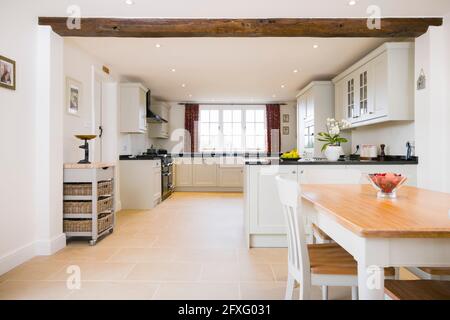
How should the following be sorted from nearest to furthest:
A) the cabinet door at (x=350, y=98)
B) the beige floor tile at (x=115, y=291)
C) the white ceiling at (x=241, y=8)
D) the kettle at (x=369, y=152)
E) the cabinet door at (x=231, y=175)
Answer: the beige floor tile at (x=115, y=291) < the white ceiling at (x=241, y=8) < the kettle at (x=369, y=152) < the cabinet door at (x=350, y=98) < the cabinet door at (x=231, y=175)

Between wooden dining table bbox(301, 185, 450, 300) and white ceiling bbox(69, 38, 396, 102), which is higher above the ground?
white ceiling bbox(69, 38, 396, 102)

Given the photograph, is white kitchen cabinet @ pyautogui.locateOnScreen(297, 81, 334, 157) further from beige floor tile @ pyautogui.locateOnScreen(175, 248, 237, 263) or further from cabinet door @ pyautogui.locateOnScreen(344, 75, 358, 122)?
beige floor tile @ pyautogui.locateOnScreen(175, 248, 237, 263)

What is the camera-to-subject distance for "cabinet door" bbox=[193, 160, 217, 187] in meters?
7.85

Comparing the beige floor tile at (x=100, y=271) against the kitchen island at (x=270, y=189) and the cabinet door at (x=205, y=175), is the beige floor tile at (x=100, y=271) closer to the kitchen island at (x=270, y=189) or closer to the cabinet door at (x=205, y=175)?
the kitchen island at (x=270, y=189)

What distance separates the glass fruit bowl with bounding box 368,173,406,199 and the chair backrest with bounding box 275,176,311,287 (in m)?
0.56

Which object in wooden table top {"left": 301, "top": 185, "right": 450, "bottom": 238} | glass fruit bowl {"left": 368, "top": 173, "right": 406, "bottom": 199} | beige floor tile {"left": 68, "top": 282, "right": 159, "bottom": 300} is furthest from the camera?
beige floor tile {"left": 68, "top": 282, "right": 159, "bottom": 300}

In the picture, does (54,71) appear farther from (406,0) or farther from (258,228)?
(406,0)

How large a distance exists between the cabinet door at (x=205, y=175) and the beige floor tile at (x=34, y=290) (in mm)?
5548

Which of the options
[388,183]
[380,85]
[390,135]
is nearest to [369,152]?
[390,135]

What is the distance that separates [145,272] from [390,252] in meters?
2.02

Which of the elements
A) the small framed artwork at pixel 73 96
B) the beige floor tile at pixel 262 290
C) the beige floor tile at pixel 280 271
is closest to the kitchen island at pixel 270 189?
the beige floor tile at pixel 280 271

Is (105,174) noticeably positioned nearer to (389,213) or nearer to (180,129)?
(389,213)

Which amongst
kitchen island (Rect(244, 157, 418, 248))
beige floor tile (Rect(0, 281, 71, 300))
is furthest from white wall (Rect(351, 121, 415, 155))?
beige floor tile (Rect(0, 281, 71, 300))

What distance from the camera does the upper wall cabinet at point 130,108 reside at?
220 inches
